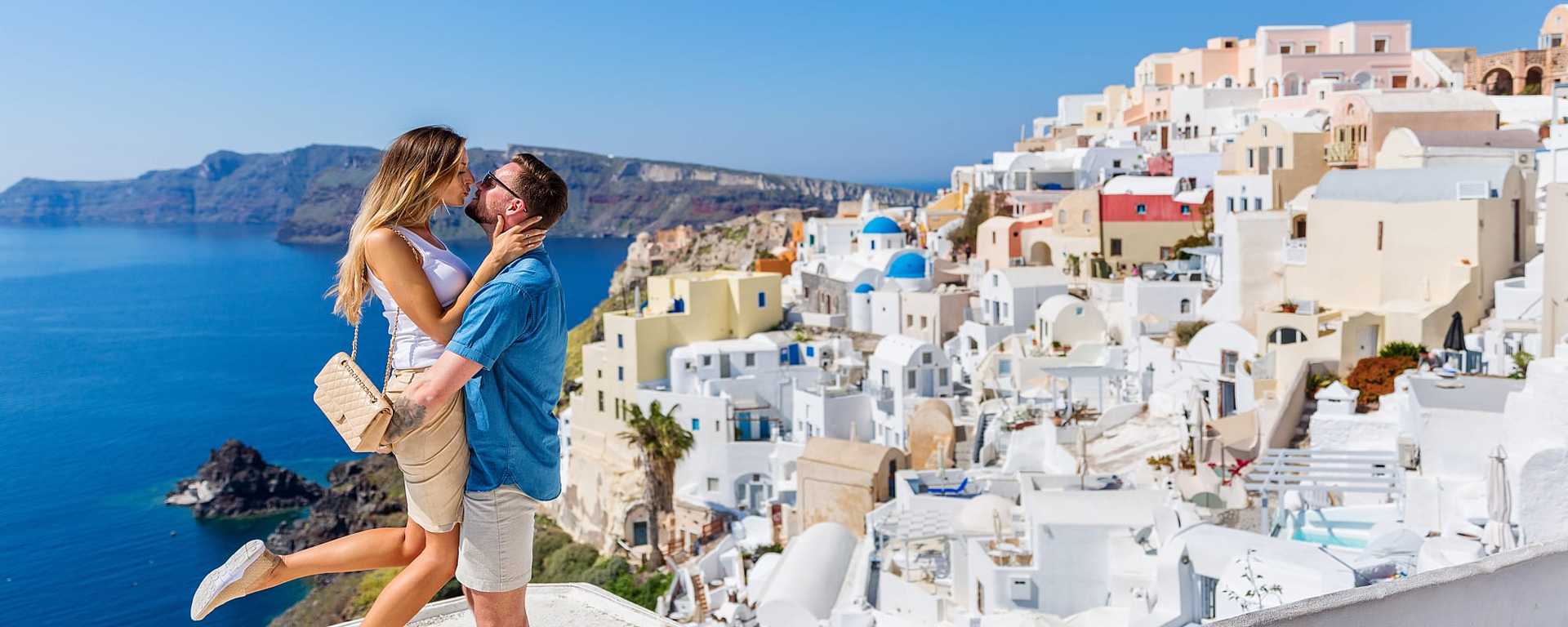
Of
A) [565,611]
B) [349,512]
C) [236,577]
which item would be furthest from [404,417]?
[349,512]

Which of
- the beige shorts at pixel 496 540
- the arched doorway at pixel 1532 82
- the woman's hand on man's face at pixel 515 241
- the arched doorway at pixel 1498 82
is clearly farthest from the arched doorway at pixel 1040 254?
the woman's hand on man's face at pixel 515 241

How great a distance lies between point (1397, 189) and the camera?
17.6m

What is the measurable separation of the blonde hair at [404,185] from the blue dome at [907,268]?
2637 centimetres

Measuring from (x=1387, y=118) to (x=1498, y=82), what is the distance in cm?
1395

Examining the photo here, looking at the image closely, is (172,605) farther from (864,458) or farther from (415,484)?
(415,484)

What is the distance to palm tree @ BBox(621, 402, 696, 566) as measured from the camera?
22500 mm

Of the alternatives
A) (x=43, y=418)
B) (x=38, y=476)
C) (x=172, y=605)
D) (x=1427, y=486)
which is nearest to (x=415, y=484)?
(x=1427, y=486)

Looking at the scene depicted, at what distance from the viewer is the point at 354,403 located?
9.61ft

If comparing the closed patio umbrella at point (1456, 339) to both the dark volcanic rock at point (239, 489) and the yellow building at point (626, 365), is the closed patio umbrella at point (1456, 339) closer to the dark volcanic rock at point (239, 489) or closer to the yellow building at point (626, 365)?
the yellow building at point (626, 365)

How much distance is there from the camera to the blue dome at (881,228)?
34406 millimetres

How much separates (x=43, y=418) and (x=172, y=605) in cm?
2613

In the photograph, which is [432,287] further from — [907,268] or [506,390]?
[907,268]

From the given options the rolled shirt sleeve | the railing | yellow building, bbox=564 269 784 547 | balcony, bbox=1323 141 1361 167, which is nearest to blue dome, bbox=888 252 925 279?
yellow building, bbox=564 269 784 547

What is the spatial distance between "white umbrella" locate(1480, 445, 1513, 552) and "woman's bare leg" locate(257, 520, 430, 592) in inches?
278
